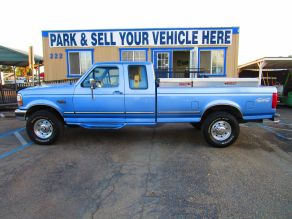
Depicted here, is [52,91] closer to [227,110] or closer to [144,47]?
[227,110]

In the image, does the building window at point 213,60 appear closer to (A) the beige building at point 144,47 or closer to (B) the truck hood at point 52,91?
(A) the beige building at point 144,47

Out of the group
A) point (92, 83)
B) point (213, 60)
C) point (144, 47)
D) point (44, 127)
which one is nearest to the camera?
point (92, 83)

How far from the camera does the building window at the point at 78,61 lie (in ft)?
43.0

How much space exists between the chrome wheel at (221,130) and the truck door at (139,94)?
1493 mm

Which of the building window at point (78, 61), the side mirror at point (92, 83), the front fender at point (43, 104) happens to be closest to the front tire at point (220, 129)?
the side mirror at point (92, 83)

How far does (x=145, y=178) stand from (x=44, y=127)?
10.3 feet

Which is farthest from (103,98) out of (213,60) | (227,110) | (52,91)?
(213,60)

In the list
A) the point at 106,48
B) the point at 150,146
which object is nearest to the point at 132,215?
the point at 150,146

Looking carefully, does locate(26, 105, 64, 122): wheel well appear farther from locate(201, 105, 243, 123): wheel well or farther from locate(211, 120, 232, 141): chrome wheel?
locate(211, 120, 232, 141): chrome wheel

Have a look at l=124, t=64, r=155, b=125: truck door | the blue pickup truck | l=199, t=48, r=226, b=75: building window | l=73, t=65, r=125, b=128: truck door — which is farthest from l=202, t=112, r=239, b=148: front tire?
l=199, t=48, r=226, b=75: building window

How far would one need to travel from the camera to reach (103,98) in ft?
17.4

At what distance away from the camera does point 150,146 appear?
5.58 m

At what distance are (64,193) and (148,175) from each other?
4.68 feet

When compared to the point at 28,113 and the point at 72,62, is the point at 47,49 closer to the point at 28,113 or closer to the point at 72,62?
the point at 72,62
